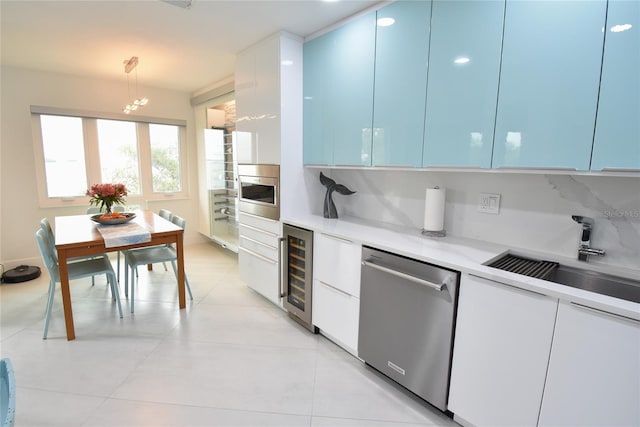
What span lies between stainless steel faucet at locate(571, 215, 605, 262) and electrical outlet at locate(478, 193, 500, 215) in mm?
390

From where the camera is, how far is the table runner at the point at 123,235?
2.46m

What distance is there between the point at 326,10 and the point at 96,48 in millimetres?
2358

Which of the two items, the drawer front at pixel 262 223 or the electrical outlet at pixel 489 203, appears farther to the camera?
the drawer front at pixel 262 223

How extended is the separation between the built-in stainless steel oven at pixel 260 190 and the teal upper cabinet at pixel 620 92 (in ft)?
6.75

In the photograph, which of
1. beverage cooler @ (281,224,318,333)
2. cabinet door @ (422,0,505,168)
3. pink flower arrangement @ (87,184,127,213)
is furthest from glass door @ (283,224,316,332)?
pink flower arrangement @ (87,184,127,213)

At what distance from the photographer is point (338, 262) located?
2205 millimetres

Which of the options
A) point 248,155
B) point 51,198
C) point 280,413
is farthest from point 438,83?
point 51,198

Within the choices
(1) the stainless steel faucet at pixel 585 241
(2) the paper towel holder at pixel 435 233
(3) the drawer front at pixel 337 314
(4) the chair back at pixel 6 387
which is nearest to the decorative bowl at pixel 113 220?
(3) the drawer front at pixel 337 314

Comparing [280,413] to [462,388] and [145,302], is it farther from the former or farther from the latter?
[145,302]

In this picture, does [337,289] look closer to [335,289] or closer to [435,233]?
[335,289]

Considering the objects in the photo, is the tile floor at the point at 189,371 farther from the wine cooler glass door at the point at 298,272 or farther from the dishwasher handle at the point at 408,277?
the dishwasher handle at the point at 408,277

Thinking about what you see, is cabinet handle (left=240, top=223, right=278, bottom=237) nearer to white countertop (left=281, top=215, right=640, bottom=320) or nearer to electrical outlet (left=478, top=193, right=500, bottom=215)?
→ white countertop (left=281, top=215, right=640, bottom=320)

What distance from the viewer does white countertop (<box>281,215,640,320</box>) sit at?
1.19 m

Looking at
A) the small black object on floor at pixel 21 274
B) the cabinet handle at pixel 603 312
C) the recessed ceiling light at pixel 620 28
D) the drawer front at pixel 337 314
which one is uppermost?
the recessed ceiling light at pixel 620 28
